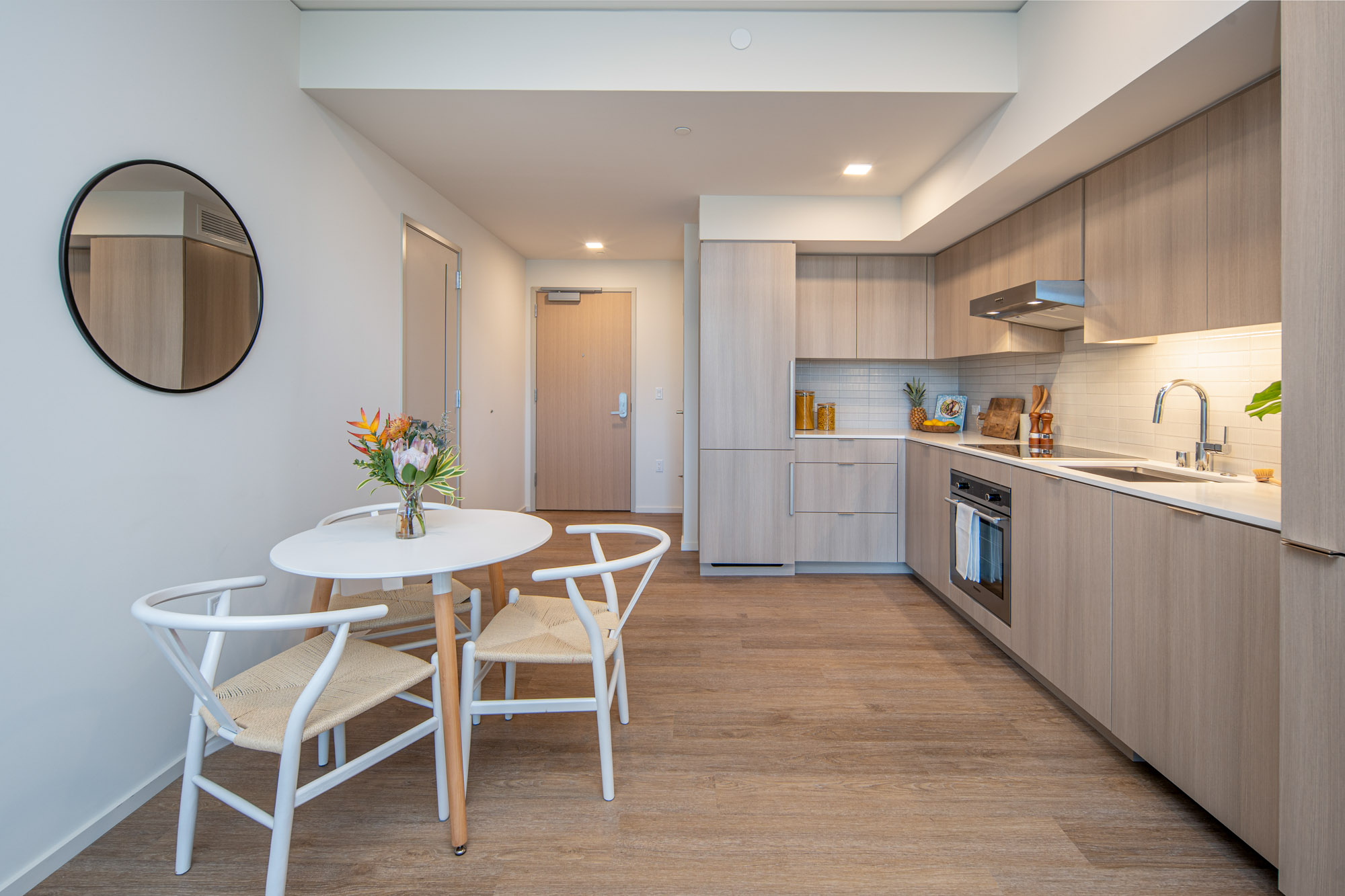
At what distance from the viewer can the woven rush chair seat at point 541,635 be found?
1.76 m

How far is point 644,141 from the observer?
310 centimetres

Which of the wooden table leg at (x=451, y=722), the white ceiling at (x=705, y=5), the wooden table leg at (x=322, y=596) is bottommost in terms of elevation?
the wooden table leg at (x=451, y=722)

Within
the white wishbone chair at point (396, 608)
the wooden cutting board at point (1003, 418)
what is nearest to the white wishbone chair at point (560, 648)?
the white wishbone chair at point (396, 608)

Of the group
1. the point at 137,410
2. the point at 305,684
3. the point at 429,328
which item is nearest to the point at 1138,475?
the point at 305,684

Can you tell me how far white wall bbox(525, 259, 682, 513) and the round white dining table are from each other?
4031mm

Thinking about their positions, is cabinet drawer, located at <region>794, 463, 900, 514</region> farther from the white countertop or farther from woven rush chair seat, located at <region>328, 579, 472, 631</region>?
woven rush chair seat, located at <region>328, 579, 472, 631</region>

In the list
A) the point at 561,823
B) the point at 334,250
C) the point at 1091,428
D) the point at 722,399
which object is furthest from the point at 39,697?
the point at 1091,428

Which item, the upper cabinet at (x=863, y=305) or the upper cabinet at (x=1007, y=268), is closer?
the upper cabinet at (x=1007, y=268)

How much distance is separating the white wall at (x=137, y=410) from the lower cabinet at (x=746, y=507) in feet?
7.02

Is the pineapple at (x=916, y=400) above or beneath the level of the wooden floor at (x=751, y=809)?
above

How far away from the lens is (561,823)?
5.68 ft

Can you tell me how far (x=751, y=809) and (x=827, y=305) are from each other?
336 cm

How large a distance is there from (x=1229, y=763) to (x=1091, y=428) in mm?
1939

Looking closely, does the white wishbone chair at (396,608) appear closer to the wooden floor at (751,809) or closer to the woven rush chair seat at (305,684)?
the woven rush chair seat at (305,684)
